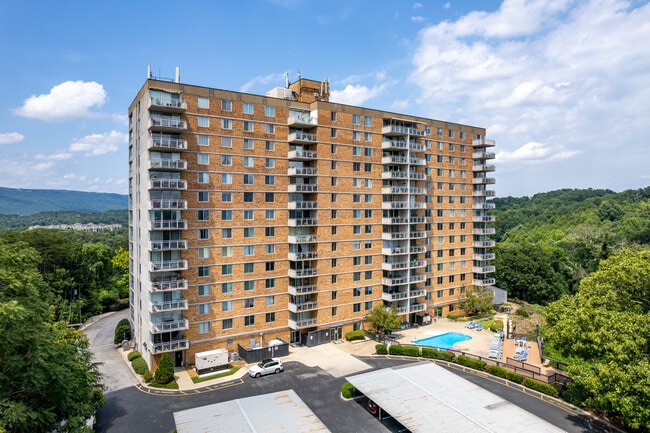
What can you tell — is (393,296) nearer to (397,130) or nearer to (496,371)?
(496,371)

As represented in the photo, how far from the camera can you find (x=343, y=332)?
57406 millimetres

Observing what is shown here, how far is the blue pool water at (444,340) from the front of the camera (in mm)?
55406

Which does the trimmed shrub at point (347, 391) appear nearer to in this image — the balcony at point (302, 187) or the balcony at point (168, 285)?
the balcony at point (168, 285)

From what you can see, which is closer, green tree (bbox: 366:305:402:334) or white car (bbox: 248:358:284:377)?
white car (bbox: 248:358:284:377)

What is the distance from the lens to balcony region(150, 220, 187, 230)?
43.6 metres

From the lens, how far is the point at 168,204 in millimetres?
44031

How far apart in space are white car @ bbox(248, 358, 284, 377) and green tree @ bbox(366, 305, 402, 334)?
15.8 m

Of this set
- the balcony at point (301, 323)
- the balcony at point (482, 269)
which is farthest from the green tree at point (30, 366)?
the balcony at point (482, 269)

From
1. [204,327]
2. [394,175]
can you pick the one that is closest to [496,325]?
[394,175]

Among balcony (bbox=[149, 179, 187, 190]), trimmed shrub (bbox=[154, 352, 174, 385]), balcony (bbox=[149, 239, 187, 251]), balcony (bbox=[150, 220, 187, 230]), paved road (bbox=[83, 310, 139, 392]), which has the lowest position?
paved road (bbox=[83, 310, 139, 392])

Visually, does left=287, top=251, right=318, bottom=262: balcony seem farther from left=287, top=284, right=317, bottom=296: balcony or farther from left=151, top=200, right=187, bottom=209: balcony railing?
left=151, top=200, right=187, bottom=209: balcony railing

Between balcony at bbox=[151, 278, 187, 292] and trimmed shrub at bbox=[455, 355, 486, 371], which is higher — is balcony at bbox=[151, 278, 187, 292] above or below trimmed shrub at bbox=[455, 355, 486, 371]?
above

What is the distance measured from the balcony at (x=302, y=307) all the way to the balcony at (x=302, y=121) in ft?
75.5

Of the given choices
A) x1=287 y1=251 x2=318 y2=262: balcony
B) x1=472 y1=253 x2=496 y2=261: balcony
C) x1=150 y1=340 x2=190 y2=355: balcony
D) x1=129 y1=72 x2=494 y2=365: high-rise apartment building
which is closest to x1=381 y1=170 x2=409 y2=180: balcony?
x1=129 y1=72 x2=494 y2=365: high-rise apartment building
